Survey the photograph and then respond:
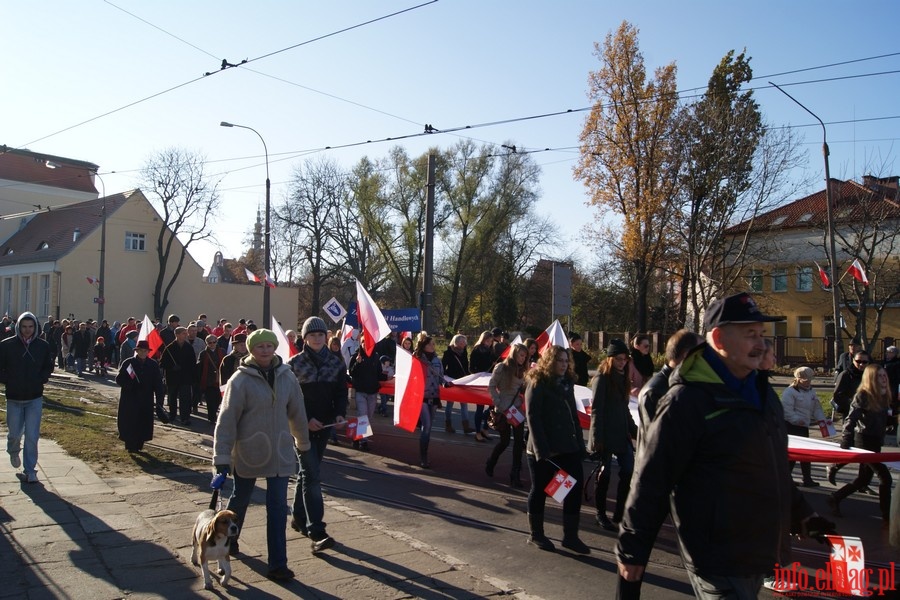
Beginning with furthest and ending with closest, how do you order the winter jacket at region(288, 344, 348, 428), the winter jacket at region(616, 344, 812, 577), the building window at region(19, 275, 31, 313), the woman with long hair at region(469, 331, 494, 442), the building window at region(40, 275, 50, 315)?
the building window at region(19, 275, 31, 313), the building window at region(40, 275, 50, 315), the woman with long hair at region(469, 331, 494, 442), the winter jacket at region(288, 344, 348, 428), the winter jacket at region(616, 344, 812, 577)

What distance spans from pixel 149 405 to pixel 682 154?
25620 millimetres

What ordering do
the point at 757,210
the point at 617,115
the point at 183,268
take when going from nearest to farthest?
the point at 757,210 → the point at 617,115 → the point at 183,268

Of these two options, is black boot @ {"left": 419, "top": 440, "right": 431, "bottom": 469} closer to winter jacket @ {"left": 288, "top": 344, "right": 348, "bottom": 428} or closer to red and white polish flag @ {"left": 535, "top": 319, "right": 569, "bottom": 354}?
red and white polish flag @ {"left": 535, "top": 319, "right": 569, "bottom": 354}

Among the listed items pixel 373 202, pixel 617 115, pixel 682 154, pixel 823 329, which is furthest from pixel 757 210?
pixel 373 202

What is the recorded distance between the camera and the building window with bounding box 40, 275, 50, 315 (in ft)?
159

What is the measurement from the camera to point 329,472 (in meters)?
9.91

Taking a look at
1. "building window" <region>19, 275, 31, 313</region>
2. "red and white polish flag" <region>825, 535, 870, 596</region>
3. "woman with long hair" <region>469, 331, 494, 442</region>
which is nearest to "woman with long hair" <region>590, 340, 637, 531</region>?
"red and white polish flag" <region>825, 535, 870, 596</region>

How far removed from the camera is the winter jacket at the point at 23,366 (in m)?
8.59

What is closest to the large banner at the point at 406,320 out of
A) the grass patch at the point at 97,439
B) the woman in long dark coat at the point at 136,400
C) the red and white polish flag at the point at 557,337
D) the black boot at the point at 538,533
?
the red and white polish flag at the point at 557,337

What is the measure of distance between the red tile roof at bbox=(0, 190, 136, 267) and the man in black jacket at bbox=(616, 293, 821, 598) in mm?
50085

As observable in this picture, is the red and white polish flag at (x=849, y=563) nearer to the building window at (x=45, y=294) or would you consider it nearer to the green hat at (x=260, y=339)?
the green hat at (x=260, y=339)

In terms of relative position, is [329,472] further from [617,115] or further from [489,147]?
[489,147]

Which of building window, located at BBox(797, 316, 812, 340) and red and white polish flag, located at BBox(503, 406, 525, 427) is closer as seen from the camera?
red and white polish flag, located at BBox(503, 406, 525, 427)

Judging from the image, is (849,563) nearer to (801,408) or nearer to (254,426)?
(254,426)
